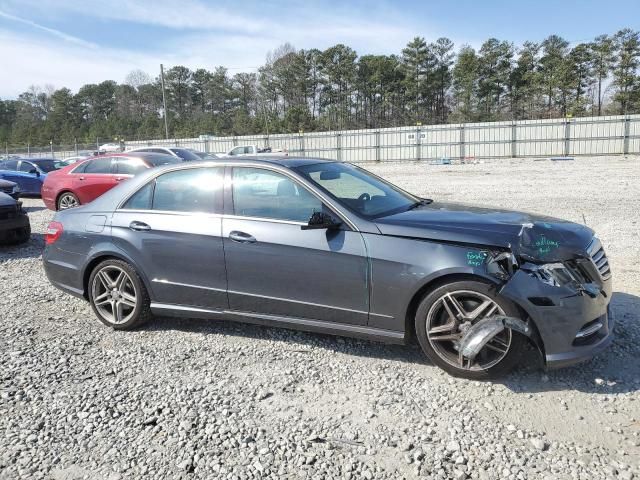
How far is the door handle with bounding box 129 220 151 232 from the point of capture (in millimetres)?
4574

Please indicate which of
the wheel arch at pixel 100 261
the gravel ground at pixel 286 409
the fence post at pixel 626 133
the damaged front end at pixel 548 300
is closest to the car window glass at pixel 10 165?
the gravel ground at pixel 286 409

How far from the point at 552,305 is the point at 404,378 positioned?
1.12 m

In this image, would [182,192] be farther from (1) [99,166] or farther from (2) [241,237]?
(1) [99,166]

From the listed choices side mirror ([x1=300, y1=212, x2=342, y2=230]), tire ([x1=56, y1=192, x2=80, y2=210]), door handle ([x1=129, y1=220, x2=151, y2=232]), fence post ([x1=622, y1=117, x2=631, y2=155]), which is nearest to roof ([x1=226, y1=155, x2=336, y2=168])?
side mirror ([x1=300, y1=212, x2=342, y2=230])

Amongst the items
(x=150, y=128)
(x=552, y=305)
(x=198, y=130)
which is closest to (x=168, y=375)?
(x=552, y=305)

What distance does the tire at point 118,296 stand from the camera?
4664mm

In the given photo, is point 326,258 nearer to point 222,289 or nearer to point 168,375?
point 222,289

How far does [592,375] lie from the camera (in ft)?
11.7

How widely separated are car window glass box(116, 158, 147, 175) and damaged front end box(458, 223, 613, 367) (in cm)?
990

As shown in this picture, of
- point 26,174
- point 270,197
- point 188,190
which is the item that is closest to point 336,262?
point 270,197

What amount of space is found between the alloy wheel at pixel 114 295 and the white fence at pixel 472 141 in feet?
103

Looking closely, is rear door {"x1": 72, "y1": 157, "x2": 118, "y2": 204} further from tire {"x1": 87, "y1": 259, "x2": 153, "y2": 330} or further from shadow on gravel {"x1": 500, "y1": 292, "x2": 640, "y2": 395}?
shadow on gravel {"x1": 500, "y1": 292, "x2": 640, "y2": 395}

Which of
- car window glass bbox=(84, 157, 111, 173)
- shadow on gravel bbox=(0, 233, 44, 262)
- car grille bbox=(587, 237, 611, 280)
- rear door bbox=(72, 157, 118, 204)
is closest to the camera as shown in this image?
car grille bbox=(587, 237, 611, 280)

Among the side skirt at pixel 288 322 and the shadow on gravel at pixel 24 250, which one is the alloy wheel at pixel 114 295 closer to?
the side skirt at pixel 288 322
